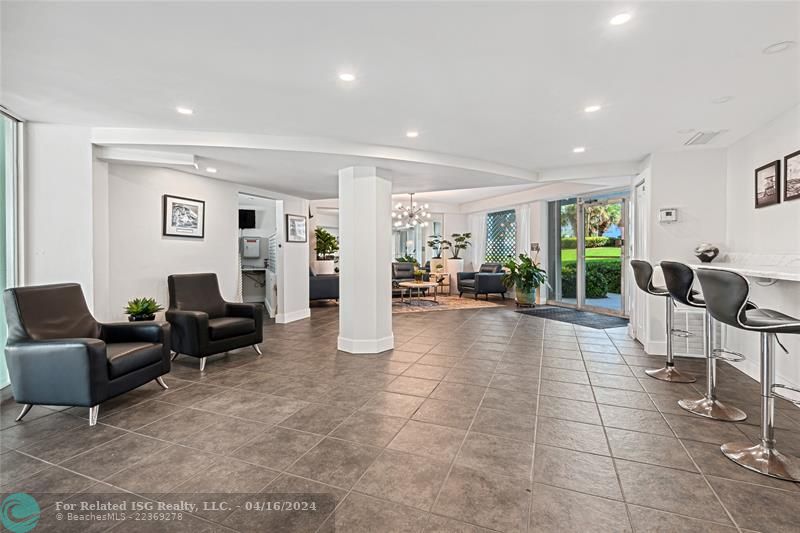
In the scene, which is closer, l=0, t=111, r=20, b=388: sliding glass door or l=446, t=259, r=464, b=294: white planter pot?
l=0, t=111, r=20, b=388: sliding glass door

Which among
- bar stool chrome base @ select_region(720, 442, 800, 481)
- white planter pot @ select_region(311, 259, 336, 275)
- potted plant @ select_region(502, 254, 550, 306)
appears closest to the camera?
bar stool chrome base @ select_region(720, 442, 800, 481)

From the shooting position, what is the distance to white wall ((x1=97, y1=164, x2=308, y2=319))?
4133 millimetres

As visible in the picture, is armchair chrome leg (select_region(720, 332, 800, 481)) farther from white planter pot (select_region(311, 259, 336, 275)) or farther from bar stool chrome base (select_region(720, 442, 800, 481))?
white planter pot (select_region(311, 259, 336, 275))

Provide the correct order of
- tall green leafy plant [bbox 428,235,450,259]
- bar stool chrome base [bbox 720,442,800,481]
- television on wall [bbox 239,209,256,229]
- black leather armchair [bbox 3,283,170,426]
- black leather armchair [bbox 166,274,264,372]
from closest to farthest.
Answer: bar stool chrome base [bbox 720,442,800,481], black leather armchair [bbox 3,283,170,426], black leather armchair [bbox 166,274,264,372], television on wall [bbox 239,209,256,229], tall green leafy plant [bbox 428,235,450,259]

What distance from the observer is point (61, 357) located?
2566 mm

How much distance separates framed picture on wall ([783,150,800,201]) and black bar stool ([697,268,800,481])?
60.8 inches

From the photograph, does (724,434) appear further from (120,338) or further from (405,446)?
(120,338)

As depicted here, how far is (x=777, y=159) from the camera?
324 centimetres

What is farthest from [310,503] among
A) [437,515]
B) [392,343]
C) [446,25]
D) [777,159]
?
[777,159]

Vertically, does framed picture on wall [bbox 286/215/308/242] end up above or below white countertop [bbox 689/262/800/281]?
above

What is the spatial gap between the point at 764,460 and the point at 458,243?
29.5 ft

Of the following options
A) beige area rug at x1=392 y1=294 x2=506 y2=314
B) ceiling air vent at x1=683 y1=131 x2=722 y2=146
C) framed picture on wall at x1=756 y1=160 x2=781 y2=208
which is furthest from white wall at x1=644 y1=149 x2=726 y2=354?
beige area rug at x1=392 y1=294 x2=506 y2=314

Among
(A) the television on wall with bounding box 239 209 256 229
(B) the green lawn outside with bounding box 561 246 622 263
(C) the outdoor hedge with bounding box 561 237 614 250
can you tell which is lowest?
(B) the green lawn outside with bounding box 561 246 622 263

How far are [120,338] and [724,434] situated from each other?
4.79 meters
